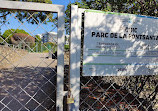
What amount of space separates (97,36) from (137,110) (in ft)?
4.88

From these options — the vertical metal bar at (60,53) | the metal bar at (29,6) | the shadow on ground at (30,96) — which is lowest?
the shadow on ground at (30,96)

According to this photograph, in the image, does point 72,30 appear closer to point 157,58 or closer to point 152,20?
point 152,20

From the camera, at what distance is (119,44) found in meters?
1.50

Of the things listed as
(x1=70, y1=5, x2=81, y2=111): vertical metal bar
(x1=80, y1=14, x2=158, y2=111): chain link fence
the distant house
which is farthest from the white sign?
the distant house

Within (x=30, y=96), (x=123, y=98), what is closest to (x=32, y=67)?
→ (x=30, y=96)

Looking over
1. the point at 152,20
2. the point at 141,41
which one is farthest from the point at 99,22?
the point at 152,20

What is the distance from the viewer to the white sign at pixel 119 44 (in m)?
1.42

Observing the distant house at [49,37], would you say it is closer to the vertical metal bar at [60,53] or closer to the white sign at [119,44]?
the vertical metal bar at [60,53]


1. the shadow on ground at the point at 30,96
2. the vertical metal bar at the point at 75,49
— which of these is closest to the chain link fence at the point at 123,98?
the vertical metal bar at the point at 75,49

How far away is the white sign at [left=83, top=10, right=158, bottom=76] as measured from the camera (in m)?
1.42

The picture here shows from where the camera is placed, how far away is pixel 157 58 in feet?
5.46

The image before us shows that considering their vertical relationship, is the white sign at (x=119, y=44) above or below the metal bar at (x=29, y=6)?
below

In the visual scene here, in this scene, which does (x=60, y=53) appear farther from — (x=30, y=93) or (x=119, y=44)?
(x=30, y=93)

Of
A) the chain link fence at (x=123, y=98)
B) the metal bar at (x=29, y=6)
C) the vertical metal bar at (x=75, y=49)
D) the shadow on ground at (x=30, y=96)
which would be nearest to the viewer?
the metal bar at (x=29, y=6)
